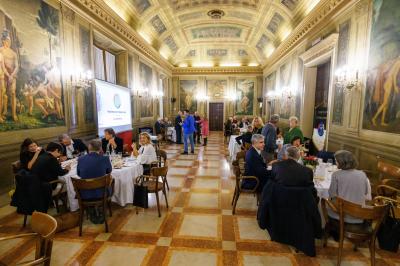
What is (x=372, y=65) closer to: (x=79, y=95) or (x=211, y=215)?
(x=211, y=215)

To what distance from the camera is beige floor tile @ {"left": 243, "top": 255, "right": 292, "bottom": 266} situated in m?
2.52

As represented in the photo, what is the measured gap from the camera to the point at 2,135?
375cm

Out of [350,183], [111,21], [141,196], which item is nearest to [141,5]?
[111,21]

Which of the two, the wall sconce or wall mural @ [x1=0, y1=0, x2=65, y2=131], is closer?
wall mural @ [x1=0, y1=0, x2=65, y2=131]

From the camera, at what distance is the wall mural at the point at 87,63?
573cm

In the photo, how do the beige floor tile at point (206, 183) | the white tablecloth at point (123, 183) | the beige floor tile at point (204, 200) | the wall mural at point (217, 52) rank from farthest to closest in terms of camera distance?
the wall mural at point (217, 52)
the beige floor tile at point (206, 183)
the beige floor tile at point (204, 200)
the white tablecloth at point (123, 183)

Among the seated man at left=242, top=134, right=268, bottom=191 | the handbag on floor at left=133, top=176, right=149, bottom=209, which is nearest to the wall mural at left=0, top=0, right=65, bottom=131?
the handbag on floor at left=133, top=176, right=149, bottom=209

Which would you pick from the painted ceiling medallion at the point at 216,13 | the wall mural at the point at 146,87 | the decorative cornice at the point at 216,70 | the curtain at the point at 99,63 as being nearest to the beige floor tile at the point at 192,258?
the curtain at the point at 99,63

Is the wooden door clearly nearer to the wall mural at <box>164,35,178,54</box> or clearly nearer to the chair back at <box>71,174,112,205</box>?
the wall mural at <box>164,35,178,54</box>

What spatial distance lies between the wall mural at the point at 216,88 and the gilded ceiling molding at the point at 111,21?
644 centimetres

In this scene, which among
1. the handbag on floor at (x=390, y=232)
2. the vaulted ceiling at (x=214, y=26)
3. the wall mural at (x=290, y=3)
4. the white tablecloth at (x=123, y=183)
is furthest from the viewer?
the vaulted ceiling at (x=214, y=26)

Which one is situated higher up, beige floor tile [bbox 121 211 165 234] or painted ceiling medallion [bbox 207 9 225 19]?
painted ceiling medallion [bbox 207 9 225 19]

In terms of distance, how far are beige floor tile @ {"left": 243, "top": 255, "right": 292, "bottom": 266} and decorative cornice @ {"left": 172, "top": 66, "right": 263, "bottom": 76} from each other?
47.2 feet

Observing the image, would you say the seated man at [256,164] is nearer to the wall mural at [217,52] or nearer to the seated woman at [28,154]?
the seated woman at [28,154]
